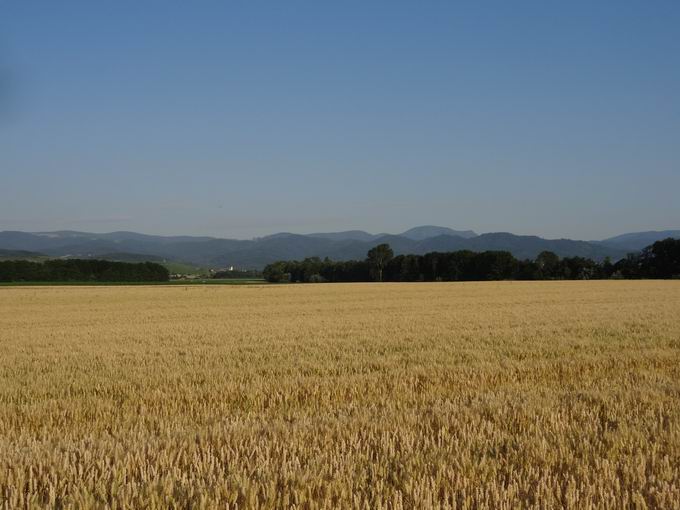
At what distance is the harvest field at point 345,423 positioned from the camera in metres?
4.32

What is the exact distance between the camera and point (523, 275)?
95062mm

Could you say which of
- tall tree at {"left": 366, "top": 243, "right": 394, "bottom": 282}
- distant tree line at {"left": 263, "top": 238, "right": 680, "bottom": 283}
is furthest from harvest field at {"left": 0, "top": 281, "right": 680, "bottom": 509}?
tall tree at {"left": 366, "top": 243, "right": 394, "bottom": 282}

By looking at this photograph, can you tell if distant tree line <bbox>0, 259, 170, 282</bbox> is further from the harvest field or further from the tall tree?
the harvest field

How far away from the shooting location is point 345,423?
21.0ft

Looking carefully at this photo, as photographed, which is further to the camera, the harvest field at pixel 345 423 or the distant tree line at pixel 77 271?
the distant tree line at pixel 77 271

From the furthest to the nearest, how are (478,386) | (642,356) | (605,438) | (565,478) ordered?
(642,356) → (478,386) → (605,438) → (565,478)

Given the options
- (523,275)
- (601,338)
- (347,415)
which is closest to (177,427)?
(347,415)

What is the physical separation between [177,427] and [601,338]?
1315 cm

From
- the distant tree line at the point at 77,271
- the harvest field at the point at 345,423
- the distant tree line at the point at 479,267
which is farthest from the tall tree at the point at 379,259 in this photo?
the harvest field at the point at 345,423

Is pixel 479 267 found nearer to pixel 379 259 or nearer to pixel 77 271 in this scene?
pixel 379 259

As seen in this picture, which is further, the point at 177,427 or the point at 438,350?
→ the point at 438,350

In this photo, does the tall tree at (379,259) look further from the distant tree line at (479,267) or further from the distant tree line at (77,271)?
the distant tree line at (77,271)

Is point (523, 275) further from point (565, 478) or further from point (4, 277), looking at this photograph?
point (565, 478)

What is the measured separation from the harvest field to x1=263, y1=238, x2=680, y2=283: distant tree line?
8202 cm
